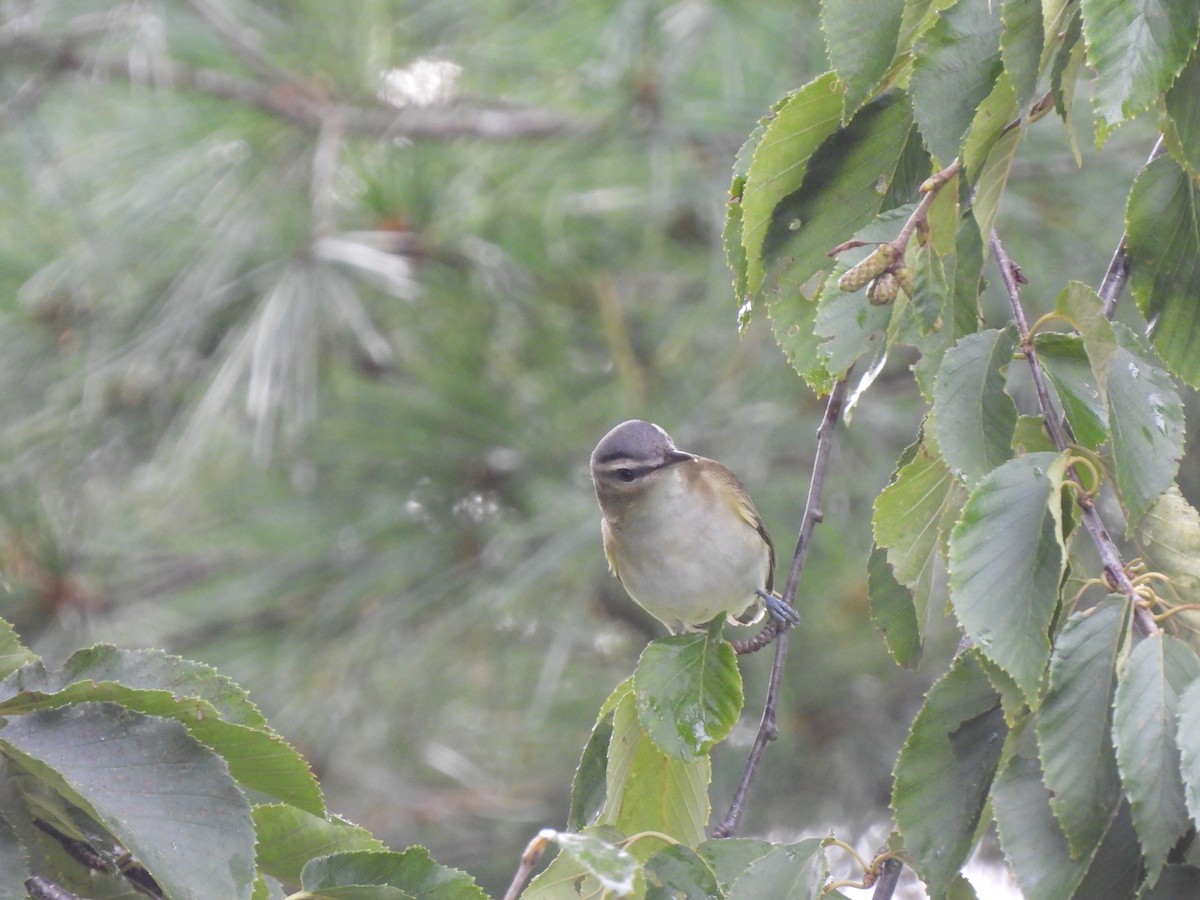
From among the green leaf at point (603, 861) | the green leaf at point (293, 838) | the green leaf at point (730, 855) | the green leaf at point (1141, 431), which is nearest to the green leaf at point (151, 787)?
the green leaf at point (293, 838)

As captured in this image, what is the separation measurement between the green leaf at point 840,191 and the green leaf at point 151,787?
Result: 2.52ft

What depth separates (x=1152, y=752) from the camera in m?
0.96

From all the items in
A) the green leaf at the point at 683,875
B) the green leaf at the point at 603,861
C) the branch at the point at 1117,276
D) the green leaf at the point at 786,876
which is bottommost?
the green leaf at the point at 683,875

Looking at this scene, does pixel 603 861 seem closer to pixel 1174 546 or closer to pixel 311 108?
pixel 1174 546

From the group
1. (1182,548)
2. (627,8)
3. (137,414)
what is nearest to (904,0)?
(1182,548)

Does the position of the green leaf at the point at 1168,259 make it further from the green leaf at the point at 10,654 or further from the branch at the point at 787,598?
the green leaf at the point at 10,654

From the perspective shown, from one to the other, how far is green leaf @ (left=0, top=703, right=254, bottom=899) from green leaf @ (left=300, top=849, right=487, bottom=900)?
0.27ft

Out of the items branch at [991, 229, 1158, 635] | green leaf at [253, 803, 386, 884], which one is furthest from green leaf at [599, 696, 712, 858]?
branch at [991, 229, 1158, 635]

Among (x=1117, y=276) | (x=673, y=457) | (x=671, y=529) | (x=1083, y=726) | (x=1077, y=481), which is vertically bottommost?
(x=671, y=529)

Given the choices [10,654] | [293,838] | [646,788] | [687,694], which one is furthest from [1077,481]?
[10,654]

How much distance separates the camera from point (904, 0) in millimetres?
1249

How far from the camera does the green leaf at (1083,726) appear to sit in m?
1.00

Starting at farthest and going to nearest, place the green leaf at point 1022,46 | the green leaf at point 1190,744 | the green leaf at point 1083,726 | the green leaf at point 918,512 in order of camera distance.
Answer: the green leaf at point 918,512, the green leaf at point 1022,46, the green leaf at point 1083,726, the green leaf at point 1190,744

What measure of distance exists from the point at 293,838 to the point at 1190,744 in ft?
2.72
